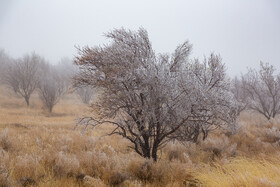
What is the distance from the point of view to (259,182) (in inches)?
125

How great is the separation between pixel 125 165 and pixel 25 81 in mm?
23942

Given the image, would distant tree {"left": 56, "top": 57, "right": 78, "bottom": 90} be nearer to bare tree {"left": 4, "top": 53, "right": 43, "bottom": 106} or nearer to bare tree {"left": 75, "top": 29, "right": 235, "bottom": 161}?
bare tree {"left": 4, "top": 53, "right": 43, "bottom": 106}

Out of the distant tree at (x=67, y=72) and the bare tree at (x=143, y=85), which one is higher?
the distant tree at (x=67, y=72)

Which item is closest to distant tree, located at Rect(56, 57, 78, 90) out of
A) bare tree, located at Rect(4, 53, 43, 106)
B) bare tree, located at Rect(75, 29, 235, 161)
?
bare tree, located at Rect(4, 53, 43, 106)

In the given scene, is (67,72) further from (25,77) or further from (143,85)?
(143,85)

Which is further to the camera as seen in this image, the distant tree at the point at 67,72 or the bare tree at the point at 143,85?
the distant tree at the point at 67,72

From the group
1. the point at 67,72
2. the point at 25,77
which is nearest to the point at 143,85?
the point at 25,77

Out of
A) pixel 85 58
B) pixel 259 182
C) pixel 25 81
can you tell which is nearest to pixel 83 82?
pixel 85 58

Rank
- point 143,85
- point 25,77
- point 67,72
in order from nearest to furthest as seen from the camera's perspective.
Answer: point 143,85 < point 25,77 < point 67,72

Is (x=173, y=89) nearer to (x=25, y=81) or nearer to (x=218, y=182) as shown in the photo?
(x=218, y=182)

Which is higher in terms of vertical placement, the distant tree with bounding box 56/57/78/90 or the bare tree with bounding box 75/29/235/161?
the distant tree with bounding box 56/57/78/90

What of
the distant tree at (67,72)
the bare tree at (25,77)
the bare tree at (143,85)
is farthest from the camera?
the distant tree at (67,72)

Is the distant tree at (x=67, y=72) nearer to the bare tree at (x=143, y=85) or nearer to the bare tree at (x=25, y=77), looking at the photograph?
the bare tree at (x=25, y=77)

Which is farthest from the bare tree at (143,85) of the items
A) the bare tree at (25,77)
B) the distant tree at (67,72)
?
the bare tree at (25,77)
